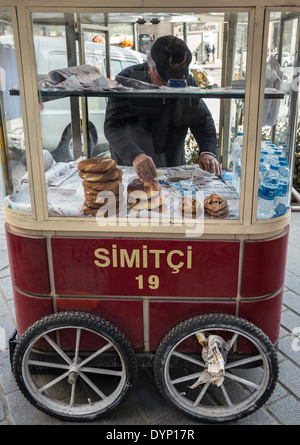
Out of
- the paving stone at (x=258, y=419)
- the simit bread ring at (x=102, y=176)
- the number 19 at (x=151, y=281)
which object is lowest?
the paving stone at (x=258, y=419)

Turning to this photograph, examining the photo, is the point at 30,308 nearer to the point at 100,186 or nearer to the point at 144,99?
the point at 100,186

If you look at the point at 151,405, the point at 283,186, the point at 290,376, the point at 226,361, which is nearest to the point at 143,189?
the point at 283,186

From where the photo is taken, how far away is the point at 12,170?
2045 mm

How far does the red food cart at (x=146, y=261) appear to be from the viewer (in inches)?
74.1

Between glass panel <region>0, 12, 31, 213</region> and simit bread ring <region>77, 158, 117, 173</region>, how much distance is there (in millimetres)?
274

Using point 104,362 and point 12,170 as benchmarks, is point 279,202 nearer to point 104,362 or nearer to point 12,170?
point 104,362

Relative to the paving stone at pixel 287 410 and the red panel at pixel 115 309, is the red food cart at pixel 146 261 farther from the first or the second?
the paving stone at pixel 287 410

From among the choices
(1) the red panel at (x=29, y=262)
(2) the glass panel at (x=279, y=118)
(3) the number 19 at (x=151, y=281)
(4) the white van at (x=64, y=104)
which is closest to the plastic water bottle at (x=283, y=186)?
(2) the glass panel at (x=279, y=118)

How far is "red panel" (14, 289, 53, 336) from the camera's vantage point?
2.08 metres

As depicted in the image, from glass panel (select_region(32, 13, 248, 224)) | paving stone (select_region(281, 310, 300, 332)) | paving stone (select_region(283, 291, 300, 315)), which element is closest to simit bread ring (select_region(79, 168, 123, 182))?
glass panel (select_region(32, 13, 248, 224))

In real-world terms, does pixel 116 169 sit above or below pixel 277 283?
above

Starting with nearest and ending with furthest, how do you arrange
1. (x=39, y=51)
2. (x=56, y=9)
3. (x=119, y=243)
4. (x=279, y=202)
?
(x=56, y=9) → (x=39, y=51) → (x=119, y=243) → (x=279, y=202)

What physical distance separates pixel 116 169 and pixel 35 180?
0.40 metres
